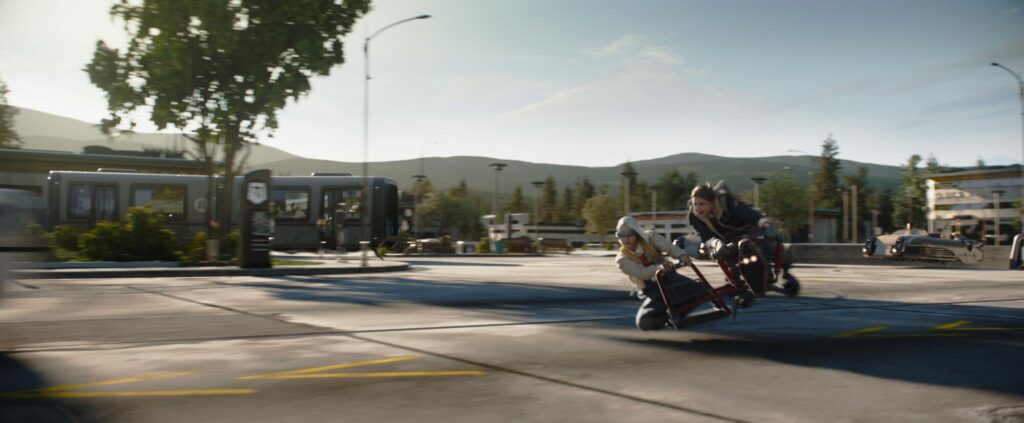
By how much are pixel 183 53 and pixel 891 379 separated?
22.8 m

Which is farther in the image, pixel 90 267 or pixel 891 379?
pixel 90 267

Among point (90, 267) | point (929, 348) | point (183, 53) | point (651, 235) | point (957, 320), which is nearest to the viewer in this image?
point (929, 348)

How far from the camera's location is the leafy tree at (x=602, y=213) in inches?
5054

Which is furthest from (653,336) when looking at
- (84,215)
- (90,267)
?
(84,215)

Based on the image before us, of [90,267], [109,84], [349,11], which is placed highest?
[349,11]

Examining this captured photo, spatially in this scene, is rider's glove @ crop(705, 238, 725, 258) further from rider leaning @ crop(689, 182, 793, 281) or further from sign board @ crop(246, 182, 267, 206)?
sign board @ crop(246, 182, 267, 206)

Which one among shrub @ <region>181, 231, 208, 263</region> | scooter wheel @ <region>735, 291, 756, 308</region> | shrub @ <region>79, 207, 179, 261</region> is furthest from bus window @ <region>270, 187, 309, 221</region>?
scooter wheel @ <region>735, 291, 756, 308</region>

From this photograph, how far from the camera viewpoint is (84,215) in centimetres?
3083

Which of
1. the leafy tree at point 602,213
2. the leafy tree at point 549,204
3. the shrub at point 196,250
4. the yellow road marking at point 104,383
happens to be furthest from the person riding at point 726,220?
the leafy tree at point 549,204

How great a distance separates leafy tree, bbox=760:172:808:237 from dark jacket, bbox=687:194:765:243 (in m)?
97.3

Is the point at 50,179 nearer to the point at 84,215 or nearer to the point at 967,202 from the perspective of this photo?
the point at 84,215

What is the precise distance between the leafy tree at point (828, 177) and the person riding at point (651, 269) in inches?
5823

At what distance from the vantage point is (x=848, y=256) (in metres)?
32.4

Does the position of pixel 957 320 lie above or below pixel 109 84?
below
